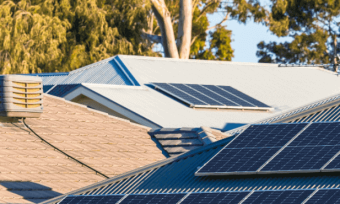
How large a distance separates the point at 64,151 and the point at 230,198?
564 cm

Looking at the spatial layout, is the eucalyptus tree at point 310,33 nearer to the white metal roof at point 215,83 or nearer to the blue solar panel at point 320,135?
the white metal roof at point 215,83

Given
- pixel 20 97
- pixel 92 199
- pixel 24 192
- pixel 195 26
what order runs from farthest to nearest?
1. pixel 195 26
2. pixel 20 97
3. pixel 24 192
4. pixel 92 199

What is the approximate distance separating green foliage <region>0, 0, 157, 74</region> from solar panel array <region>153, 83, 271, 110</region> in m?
20.6

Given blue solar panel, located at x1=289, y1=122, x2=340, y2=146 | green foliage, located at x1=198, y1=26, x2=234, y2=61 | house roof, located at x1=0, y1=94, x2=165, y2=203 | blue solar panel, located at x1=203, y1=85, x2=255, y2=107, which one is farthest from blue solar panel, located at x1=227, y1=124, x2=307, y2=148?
green foliage, located at x1=198, y1=26, x2=234, y2=61

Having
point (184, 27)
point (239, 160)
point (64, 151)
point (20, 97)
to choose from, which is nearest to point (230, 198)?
point (239, 160)

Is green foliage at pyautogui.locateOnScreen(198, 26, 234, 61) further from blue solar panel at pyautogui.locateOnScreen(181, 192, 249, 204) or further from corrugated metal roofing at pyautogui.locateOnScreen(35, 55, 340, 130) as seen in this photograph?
blue solar panel at pyautogui.locateOnScreen(181, 192, 249, 204)

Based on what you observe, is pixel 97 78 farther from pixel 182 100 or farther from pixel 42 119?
pixel 42 119

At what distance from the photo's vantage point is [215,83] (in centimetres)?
2714

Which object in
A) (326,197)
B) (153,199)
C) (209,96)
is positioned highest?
(209,96)

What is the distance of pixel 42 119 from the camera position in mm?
14938

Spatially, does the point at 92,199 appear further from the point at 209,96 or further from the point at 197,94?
the point at 209,96

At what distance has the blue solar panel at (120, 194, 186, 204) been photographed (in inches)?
380

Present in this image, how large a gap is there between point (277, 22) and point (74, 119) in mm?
39207

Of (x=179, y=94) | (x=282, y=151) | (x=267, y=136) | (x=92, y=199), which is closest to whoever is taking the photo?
(x=92, y=199)
